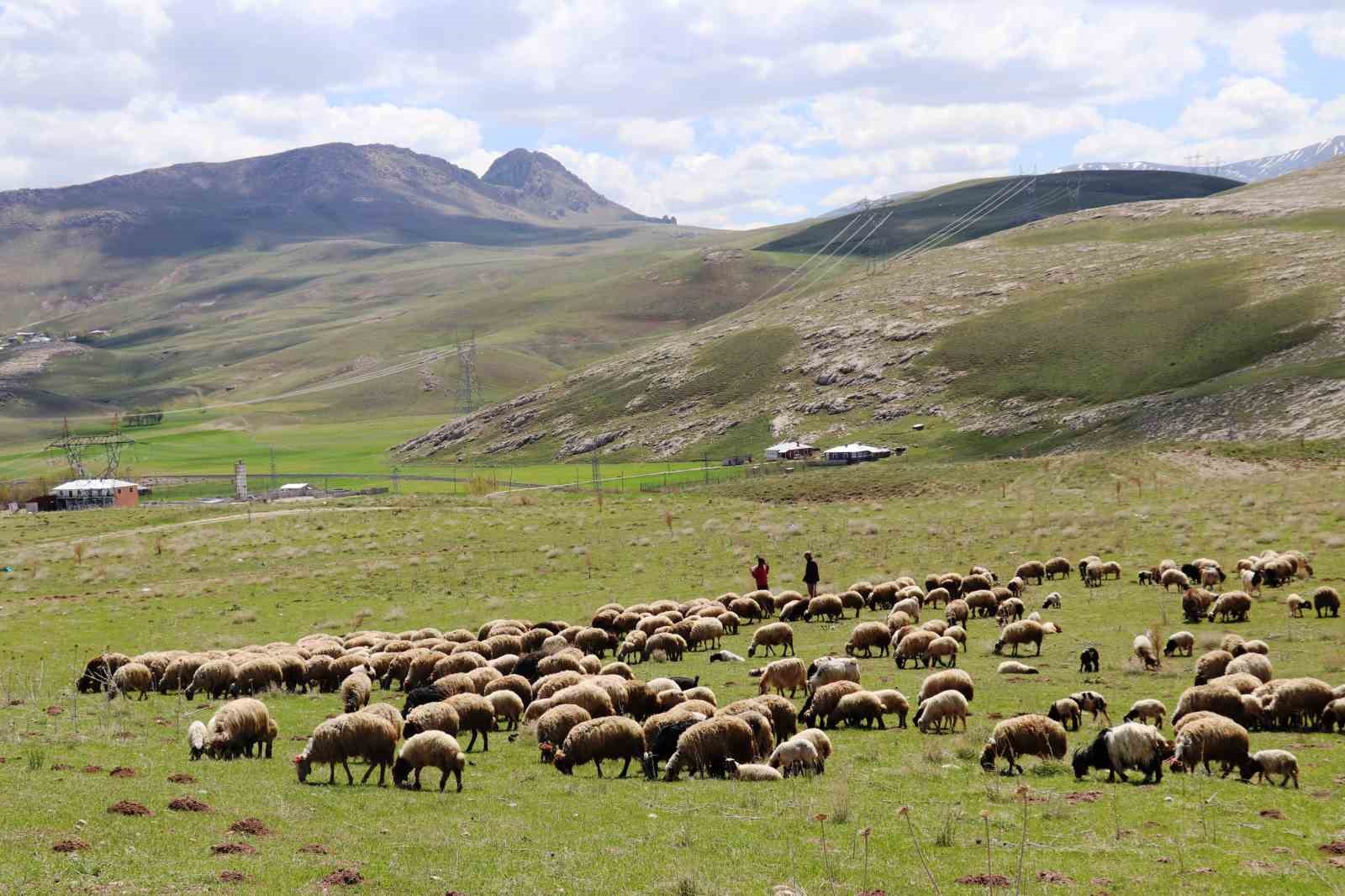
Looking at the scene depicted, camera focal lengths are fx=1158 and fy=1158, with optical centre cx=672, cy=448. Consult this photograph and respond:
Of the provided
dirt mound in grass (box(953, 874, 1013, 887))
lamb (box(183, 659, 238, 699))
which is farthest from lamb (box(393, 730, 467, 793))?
lamb (box(183, 659, 238, 699))

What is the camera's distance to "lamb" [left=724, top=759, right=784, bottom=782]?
685 inches

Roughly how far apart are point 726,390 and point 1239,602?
140 m

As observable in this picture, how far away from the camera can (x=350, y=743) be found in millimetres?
17500

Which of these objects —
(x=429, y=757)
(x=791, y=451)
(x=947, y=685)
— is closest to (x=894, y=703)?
(x=947, y=685)

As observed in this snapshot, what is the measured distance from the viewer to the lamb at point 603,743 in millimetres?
18547

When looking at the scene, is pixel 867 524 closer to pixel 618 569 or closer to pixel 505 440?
pixel 618 569

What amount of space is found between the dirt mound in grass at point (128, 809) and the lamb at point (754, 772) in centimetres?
814

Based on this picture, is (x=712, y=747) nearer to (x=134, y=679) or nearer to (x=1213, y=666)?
(x=1213, y=666)

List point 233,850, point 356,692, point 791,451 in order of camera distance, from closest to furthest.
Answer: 1. point 233,850
2. point 356,692
3. point 791,451

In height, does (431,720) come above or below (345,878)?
below

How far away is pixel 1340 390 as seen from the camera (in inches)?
3848

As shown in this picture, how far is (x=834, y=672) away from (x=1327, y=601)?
603 inches

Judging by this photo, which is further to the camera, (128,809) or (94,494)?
(94,494)

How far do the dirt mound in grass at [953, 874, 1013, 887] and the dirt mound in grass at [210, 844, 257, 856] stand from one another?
7657mm
